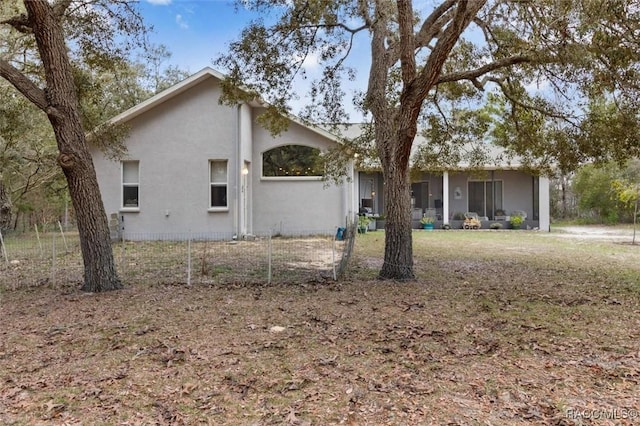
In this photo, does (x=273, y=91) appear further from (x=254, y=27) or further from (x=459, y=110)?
(x=459, y=110)

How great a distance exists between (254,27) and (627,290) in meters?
8.18

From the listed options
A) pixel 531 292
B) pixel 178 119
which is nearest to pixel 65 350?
pixel 531 292

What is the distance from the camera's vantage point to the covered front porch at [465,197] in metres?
20.5

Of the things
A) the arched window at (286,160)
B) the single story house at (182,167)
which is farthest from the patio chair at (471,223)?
the single story house at (182,167)

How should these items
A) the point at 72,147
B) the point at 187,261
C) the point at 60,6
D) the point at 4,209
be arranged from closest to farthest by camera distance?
the point at 72,147 < the point at 60,6 < the point at 187,261 < the point at 4,209

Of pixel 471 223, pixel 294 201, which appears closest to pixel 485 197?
pixel 471 223

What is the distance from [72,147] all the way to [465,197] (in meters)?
18.5

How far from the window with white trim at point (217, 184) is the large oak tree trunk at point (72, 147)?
7.79 meters

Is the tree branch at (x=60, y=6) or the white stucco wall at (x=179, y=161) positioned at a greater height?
the tree branch at (x=60, y=6)

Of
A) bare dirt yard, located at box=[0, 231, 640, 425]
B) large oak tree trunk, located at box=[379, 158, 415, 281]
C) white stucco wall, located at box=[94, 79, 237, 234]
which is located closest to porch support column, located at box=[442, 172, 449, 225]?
white stucco wall, located at box=[94, 79, 237, 234]

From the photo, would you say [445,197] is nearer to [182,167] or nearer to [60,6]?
[182,167]

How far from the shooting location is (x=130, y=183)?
1477 cm

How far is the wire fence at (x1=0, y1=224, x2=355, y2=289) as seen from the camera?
776cm

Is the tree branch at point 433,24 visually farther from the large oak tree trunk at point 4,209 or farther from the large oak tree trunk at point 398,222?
the large oak tree trunk at point 4,209
